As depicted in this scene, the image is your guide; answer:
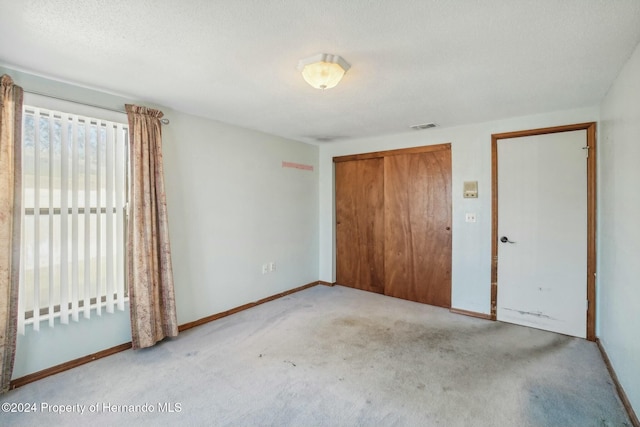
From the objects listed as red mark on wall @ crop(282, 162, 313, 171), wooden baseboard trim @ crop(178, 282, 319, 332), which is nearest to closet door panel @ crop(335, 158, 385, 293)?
red mark on wall @ crop(282, 162, 313, 171)

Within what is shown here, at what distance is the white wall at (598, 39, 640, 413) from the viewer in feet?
5.88

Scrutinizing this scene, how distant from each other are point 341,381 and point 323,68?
216cm

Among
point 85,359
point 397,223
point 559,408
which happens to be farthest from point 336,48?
point 85,359

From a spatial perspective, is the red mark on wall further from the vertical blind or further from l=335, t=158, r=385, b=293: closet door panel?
the vertical blind

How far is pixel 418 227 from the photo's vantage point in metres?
3.96

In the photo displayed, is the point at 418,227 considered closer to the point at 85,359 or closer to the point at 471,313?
the point at 471,313

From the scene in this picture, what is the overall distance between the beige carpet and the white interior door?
0.25 meters

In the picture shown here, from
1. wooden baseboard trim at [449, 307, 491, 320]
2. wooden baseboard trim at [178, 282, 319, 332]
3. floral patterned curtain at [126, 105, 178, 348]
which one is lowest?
wooden baseboard trim at [449, 307, 491, 320]

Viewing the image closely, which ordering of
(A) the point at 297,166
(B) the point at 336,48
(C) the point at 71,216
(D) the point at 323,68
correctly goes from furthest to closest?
(A) the point at 297,166
(C) the point at 71,216
(D) the point at 323,68
(B) the point at 336,48

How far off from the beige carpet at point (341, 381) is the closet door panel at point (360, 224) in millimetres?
1324

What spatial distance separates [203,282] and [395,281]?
248cm

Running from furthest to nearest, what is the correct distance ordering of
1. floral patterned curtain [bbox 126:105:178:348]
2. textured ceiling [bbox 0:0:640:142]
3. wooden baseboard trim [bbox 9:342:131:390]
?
floral patterned curtain [bbox 126:105:178:348], wooden baseboard trim [bbox 9:342:131:390], textured ceiling [bbox 0:0:640:142]

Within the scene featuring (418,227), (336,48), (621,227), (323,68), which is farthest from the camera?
(418,227)

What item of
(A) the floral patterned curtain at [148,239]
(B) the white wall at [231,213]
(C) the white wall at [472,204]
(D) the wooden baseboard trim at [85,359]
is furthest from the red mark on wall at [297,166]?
(D) the wooden baseboard trim at [85,359]
